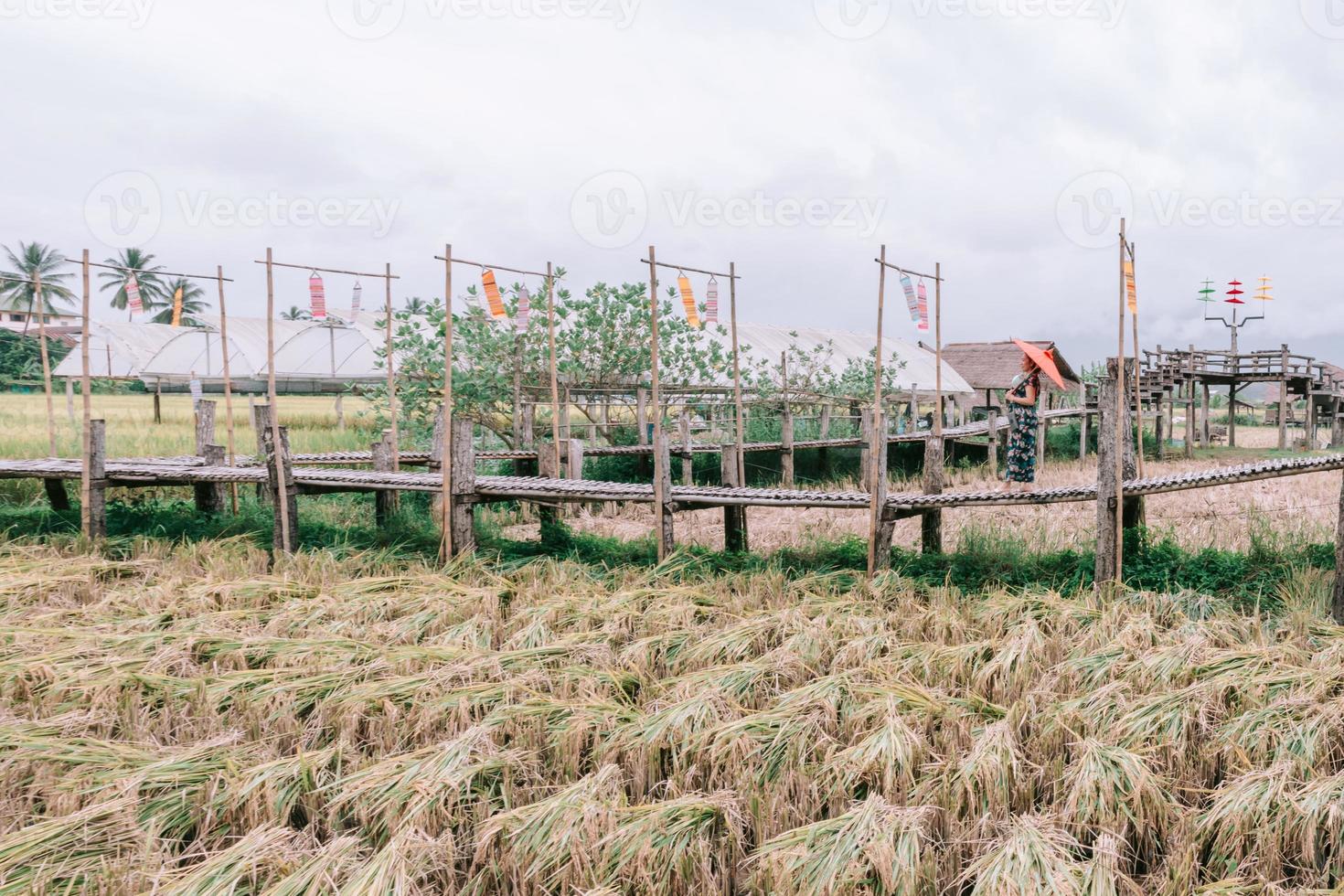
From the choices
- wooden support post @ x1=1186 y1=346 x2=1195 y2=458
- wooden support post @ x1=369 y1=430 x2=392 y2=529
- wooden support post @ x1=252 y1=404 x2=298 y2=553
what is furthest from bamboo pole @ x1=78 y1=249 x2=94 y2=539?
wooden support post @ x1=1186 y1=346 x2=1195 y2=458

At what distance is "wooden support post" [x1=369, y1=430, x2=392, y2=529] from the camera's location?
8.46 meters

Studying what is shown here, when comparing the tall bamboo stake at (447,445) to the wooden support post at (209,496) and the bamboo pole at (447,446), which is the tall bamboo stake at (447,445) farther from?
the wooden support post at (209,496)

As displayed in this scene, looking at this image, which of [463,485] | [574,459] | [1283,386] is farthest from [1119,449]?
[1283,386]

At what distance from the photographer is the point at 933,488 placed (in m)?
6.80

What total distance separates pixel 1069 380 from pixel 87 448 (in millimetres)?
21929

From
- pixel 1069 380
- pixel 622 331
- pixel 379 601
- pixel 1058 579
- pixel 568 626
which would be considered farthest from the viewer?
pixel 1069 380

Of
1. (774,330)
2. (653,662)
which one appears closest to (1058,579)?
(653,662)

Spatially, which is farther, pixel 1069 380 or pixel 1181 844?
pixel 1069 380

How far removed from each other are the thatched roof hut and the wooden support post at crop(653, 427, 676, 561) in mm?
16063

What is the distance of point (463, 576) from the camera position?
617 cm

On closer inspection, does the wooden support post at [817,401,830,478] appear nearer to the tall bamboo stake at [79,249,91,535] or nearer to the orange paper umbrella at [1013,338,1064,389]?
the orange paper umbrella at [1013,338,1064,389]

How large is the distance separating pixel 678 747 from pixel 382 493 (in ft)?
19.0

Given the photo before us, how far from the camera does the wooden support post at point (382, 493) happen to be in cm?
846

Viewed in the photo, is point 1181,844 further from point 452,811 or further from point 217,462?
point 217,462
